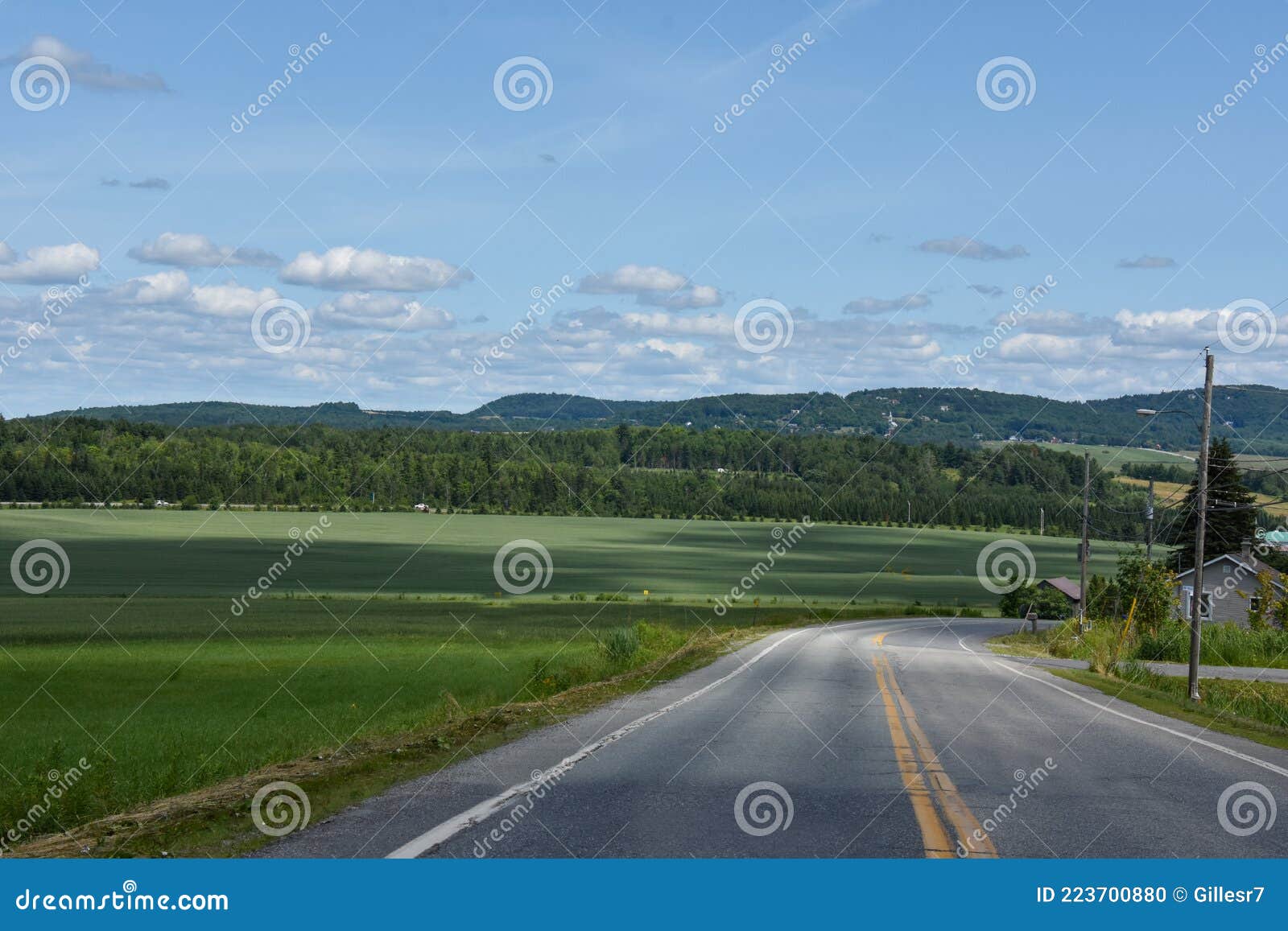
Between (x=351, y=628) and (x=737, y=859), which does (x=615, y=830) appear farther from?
(x=351, y=628)

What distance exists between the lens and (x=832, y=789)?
10117 mm

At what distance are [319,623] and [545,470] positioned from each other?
11629 centimetres

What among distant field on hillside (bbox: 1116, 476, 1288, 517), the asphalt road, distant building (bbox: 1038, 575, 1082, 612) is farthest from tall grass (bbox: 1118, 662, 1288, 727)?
distant field on hillside (bbox: 1116, 476, 1288, 517)

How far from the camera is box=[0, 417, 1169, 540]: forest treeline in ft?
459

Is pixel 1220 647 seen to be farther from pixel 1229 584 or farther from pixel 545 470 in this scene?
pixel 545 470

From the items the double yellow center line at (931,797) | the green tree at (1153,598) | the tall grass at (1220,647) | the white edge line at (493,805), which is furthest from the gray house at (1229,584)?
the white edge line at (493,805)

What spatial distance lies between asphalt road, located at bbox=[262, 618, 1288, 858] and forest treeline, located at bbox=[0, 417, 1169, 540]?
363 feet

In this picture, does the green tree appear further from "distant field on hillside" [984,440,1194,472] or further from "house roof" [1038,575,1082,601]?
"house roof" [1038,575,1082,601]

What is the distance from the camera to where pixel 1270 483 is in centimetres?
11506

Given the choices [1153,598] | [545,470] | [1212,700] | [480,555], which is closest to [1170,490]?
[480,555]

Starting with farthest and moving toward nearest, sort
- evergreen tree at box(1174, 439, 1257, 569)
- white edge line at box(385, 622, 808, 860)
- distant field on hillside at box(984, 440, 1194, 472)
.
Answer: evergreen tree at box(1174, 439, 1257, 569)
distant field on hillside at box(984, 440, 1194, 472)
white edge line at box(385, 622, 808, 860)

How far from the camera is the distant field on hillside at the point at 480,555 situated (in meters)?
97.6

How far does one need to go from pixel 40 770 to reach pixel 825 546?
146m

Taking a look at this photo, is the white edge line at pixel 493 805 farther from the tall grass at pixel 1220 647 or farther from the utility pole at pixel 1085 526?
the utility pole at pixel 1085 526
